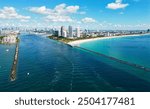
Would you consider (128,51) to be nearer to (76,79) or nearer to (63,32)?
(76,79)

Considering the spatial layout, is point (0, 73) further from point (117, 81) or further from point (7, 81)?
point (117, 81)

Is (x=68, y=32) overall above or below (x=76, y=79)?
above

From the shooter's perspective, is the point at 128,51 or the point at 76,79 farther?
the point at 128,51

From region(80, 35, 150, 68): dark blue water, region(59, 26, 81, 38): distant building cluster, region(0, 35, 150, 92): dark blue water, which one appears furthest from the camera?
region(59, 26, 81, 38): distant building cluster

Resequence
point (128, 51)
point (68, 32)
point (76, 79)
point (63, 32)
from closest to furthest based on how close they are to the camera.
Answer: point (76, 79), point (128, 51), point (63, 32), point (68, 32)

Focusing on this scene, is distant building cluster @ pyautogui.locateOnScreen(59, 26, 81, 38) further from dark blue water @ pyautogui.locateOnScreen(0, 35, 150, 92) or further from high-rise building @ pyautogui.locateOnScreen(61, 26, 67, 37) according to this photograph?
dark blue water @ pyautogui.locateOnScreen(0, 35, 150, 92)

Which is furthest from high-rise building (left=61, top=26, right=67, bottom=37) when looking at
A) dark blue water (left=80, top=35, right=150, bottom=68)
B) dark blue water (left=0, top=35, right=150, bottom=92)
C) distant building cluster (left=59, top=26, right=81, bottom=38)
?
dark blue water (left=0, top=35, right=150, bottom=92)

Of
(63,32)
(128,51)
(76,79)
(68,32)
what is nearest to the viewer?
(76,79)

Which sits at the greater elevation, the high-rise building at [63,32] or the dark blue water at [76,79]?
the high-rise building at [63,32]

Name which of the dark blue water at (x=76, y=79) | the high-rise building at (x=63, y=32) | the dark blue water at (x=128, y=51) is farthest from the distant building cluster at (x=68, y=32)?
the dark blue water at (x=76, y=79)

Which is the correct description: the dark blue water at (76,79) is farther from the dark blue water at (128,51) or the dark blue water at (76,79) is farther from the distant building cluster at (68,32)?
the distant building cluster at (68,32)

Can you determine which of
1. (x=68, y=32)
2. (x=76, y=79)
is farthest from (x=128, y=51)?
(x=68, y=32)
